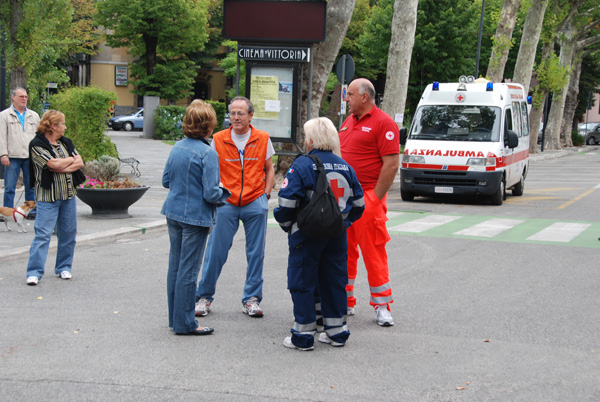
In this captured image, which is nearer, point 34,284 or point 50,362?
point 50,362

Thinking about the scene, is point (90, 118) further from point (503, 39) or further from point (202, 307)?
point (503, 39)

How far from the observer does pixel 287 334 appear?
577 cm

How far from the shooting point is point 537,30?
32406 millimetres

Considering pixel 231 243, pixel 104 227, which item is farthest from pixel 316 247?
pixel 104 227

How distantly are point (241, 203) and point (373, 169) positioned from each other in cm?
115

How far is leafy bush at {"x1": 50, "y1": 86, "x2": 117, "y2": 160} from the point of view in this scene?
15008 millimetres

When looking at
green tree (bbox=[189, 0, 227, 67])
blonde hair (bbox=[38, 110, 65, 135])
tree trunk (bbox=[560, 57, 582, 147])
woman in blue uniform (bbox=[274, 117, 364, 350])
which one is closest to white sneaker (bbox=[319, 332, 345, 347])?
woman in blue uniform (bbox=[274, 117, 364, 350])

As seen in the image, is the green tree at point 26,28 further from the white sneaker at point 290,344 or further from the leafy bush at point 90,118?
the white sneaker at point 290,344

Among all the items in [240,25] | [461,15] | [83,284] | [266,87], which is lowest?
[83,284]

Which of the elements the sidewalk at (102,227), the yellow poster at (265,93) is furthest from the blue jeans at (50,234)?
the yellow poster at (265,93)

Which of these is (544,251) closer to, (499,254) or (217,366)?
(499,254)

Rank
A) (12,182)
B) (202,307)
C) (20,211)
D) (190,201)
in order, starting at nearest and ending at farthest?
(190,201) → (202,307) → (20,211) → (12,182)

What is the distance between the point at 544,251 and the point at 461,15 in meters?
35.9

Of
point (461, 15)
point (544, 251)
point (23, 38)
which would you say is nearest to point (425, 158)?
point (544, 251)
